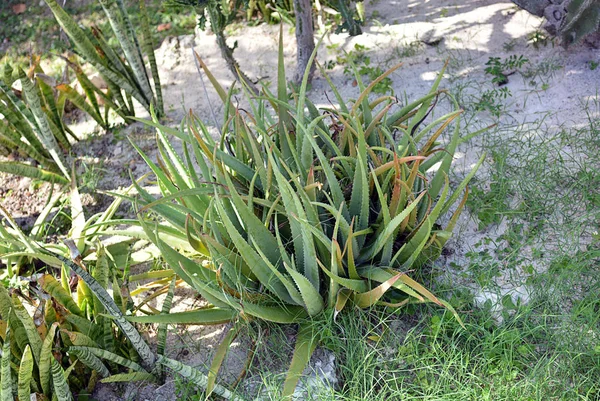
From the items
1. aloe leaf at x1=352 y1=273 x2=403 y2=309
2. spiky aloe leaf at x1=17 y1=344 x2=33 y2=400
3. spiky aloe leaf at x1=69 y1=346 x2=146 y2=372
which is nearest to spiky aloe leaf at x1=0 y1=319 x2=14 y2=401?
spiky aloe leaf at x1=17 y1=344 x2=33 y2=400

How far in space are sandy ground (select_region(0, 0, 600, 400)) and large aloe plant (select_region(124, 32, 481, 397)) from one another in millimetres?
344

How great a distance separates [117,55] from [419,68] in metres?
1.74

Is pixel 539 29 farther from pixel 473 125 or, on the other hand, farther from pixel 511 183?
pixel 511 183

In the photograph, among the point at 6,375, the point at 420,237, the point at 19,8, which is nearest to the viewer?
the point at 6,375

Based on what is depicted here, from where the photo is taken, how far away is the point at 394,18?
12.7ft

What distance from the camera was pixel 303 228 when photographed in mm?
1842

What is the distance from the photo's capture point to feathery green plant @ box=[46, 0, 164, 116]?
3.07 metres

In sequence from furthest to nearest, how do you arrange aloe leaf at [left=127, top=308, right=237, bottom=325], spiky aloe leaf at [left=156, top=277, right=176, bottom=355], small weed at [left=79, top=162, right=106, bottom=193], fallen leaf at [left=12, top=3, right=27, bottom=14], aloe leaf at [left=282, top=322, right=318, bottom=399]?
fallen leaf at [left=12, top=3, right=27, bottom=14]
small weed at [left=79, top=162, right=106, bottom=193]
spiky aloe leaf at [left=156, top=277, right=176, bottom=355]
aloe leaf at [left=127, top=308, right=237, bottom=325]
aloe leaf at [left=282, top=322, right=318, bottom=399]

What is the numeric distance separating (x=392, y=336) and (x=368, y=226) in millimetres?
410

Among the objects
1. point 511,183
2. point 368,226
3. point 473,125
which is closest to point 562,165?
point 511,183

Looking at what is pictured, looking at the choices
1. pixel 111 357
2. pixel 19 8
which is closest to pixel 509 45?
pixel 111 357

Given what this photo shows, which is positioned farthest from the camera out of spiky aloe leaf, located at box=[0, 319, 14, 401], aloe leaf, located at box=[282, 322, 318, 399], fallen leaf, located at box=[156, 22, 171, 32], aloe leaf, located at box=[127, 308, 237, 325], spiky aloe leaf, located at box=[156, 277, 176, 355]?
fallen leaf, located at box=[156, 22, 171, 32]

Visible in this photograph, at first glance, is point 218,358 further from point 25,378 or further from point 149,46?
point 149,46

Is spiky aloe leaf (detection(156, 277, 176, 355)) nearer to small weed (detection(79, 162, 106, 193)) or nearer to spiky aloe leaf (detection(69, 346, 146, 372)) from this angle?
spiky aloe leaf (detection(69, 346, 146, 372))
